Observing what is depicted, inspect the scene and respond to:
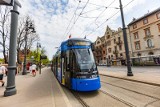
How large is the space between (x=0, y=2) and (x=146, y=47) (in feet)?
121

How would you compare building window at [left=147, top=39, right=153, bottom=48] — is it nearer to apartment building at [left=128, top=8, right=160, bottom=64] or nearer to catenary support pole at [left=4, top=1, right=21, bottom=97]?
apartment building at [left=128, top=8, right=160, bottom=64]

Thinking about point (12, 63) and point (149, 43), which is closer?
point (12, 63)

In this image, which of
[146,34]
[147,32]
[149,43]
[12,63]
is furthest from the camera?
[146,34]

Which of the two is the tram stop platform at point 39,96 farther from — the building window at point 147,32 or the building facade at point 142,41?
the building window at point 147,32

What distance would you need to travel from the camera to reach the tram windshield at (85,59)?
21.4 ft

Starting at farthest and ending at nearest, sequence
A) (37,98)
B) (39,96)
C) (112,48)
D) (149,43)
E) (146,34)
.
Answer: (112,48) → (146,34) → (149,43) → (39,96) → (37,98)

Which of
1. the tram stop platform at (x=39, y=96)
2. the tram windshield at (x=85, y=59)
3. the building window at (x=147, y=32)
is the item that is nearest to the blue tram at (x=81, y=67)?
the tram windshield at (x=85, y=59)

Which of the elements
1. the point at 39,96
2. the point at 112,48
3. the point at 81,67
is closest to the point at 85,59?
the point at 81,67

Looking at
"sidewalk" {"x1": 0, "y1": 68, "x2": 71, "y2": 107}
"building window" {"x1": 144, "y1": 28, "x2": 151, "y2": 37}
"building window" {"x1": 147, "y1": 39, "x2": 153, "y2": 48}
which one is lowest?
"sidewalk" {"x1": 0, "y1": 68, "x2": 71, "y2": 107}

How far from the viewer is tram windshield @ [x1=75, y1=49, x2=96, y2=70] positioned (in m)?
6.54

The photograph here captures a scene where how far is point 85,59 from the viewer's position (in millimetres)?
6723

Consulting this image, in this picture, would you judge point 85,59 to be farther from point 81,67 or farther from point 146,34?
point 146,34

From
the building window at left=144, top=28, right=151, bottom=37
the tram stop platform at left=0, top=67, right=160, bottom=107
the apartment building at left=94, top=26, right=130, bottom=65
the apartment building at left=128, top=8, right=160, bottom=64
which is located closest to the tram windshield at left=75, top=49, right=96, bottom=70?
the tram stop platform at left=0, top=67, right=160, bottom=107

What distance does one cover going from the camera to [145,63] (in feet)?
94.6
